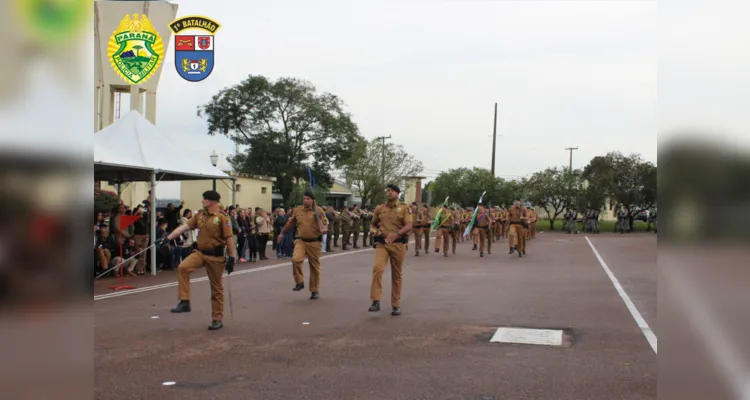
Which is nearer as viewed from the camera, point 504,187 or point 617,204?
point 617,204

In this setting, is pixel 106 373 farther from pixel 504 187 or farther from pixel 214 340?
pixel 504 187

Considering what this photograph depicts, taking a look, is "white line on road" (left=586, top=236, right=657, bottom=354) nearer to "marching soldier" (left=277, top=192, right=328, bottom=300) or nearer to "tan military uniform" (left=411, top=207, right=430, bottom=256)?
"marching soldier" (left=277, top=192, right=328, bottom=300)

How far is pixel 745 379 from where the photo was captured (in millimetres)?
1563

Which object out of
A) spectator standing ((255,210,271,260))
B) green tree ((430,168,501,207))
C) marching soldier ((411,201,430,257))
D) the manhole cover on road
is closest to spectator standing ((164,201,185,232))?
spectator standing ((255,210,271,260))

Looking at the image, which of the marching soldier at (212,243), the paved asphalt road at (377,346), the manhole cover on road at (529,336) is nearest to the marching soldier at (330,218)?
the paved asphalt road at (377,346)

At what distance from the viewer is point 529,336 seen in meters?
7.55

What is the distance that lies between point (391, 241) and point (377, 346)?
2.89m

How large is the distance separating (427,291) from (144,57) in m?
11.1

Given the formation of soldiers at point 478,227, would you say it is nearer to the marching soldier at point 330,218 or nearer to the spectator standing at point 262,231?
the marching soldier at point 330,218

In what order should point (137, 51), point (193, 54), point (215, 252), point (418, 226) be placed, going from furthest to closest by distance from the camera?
point (418, 226) < point (137, 51) < point (193, 54) < point (215, 252)

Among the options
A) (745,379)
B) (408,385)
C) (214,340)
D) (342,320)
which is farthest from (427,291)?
(745,379)

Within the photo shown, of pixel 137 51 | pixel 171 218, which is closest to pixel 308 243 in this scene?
pixel 171 218

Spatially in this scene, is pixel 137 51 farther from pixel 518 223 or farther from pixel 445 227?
pixel 518 223

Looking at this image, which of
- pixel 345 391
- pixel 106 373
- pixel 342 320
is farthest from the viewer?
pixel 342 320
